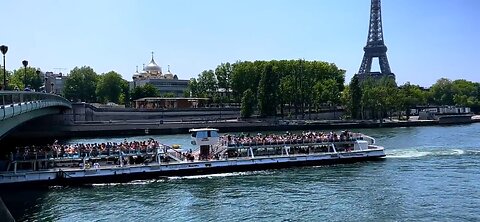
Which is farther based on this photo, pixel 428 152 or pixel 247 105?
pixel 247 105

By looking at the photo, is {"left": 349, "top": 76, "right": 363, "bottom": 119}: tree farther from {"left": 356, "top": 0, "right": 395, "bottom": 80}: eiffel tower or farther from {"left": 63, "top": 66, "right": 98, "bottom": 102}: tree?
{"left": 356, "top": 0, "right": 395, "bottom": 80}: eiffel tower

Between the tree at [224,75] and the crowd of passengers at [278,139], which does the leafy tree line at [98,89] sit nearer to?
the tree at [224,75]

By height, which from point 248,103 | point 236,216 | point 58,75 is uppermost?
point 58,75

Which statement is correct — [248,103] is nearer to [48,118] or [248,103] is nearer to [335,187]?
[48,118]

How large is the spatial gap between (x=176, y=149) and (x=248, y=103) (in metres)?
56.1

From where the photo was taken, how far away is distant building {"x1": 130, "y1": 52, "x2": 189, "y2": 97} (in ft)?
562

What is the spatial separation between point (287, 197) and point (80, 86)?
115m

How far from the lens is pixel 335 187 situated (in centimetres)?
3684

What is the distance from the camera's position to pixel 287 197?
111 ft

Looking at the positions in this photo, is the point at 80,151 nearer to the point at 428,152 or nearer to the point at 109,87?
the point at 428,152

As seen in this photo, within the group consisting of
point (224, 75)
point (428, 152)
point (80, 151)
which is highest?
point (224, 75)

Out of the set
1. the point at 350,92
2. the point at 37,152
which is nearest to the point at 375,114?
the point at 350,92

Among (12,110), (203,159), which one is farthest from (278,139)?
(12,110)

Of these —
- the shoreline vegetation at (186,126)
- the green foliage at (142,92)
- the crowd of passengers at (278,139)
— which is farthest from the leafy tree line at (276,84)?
the crowd of passengers at (278,139)
